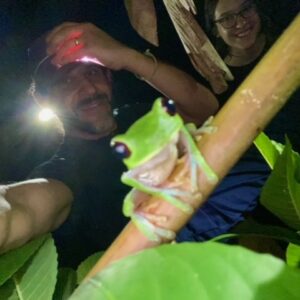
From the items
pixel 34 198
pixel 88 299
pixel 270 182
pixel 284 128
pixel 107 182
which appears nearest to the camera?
pixel 88 299

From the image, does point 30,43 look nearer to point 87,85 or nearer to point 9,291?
point 87,85

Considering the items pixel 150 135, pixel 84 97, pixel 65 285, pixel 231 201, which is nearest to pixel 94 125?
pixel 84 97

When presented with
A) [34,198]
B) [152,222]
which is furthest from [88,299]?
[34,198]

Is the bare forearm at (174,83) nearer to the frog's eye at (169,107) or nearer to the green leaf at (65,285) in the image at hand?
the green leaf at (65,285)

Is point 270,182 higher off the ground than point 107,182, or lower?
higher

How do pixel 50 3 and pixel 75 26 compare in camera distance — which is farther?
pixel 50 3

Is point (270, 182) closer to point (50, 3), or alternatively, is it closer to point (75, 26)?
point (75, 26)
